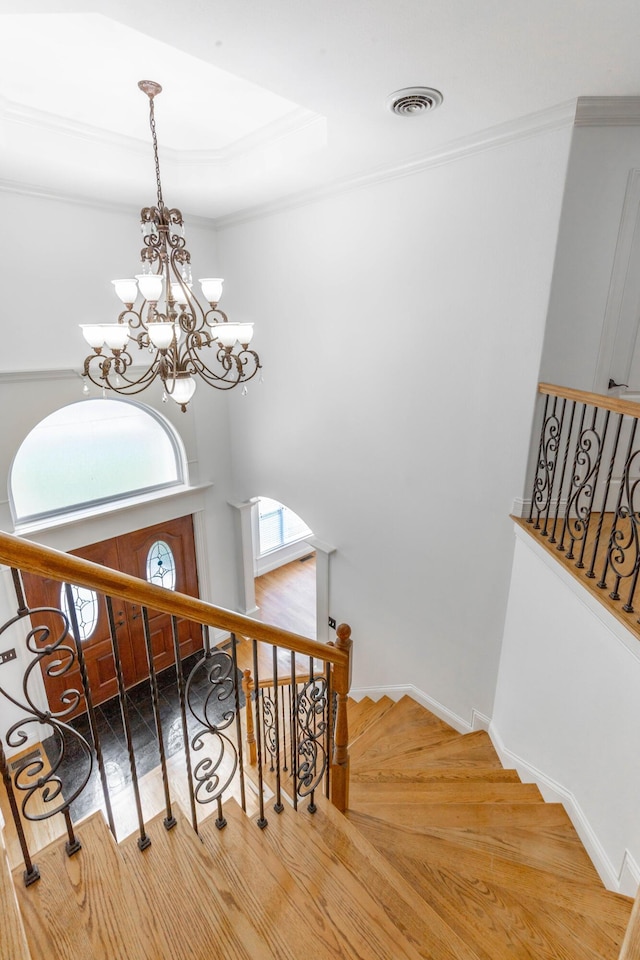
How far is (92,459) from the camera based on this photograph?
4988mm

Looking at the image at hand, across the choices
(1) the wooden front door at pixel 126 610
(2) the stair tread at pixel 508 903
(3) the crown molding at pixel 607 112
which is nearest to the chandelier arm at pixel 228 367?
(3) the crown molding at pixel 607 112

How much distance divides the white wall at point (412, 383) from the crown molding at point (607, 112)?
125 mm

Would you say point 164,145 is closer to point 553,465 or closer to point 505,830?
point 553,465

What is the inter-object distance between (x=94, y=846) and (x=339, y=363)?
3743 millimetres

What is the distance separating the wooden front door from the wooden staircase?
3.43 meters

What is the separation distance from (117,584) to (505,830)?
2.61m

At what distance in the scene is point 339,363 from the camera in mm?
4426

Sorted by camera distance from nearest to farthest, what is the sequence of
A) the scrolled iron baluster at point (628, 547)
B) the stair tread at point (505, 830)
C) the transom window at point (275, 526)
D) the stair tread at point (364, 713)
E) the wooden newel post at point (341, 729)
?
the scrolled iron baluster at point (628, 547), the wooden newel post at point (341, 729), the stair tread at point (505, 830), the stair tread at point (364, 713), the transom window at point (275, 526)

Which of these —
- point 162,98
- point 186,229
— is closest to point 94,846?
point 162,98

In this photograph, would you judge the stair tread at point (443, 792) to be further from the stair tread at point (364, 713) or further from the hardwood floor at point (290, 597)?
the hardwood floor at point (290, 597)

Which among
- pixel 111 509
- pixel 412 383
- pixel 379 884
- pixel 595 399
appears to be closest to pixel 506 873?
pixel 379 884

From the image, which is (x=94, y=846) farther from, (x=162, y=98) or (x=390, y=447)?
(x=162, y=98)

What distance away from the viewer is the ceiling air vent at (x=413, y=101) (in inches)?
99.3

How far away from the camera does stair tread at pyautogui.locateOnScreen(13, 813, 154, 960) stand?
1.29 metres
